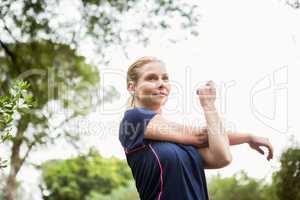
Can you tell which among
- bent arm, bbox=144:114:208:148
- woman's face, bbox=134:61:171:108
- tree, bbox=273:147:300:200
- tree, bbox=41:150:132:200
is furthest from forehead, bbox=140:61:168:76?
tree, bbox=41:150:132:200

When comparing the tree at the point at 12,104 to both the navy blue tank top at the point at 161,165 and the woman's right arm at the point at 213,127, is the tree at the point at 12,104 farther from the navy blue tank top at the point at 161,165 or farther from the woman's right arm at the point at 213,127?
the woman's right arm at the point at 213,127

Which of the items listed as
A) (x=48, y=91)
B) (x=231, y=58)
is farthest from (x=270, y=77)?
(x=48, y=91)

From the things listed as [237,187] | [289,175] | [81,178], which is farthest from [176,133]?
[81,178]

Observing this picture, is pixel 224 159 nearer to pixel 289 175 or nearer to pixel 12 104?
pixel 12 104

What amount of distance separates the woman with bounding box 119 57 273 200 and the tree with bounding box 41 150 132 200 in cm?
742

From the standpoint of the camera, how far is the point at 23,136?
655 centimetres

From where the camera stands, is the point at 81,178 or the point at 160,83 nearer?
the point at 160,83

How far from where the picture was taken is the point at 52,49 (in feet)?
21.3

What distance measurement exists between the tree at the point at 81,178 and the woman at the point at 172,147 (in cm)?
742

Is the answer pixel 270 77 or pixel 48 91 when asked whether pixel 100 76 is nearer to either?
pixel 48 91

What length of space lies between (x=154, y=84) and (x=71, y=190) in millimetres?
8072

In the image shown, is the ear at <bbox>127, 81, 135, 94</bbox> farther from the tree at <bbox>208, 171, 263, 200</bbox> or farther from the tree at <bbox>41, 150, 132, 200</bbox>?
the tree at <bbox>41, 150, 132, 200</bbox>

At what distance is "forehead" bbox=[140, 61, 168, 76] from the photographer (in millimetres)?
946

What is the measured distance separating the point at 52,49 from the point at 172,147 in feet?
19.2
